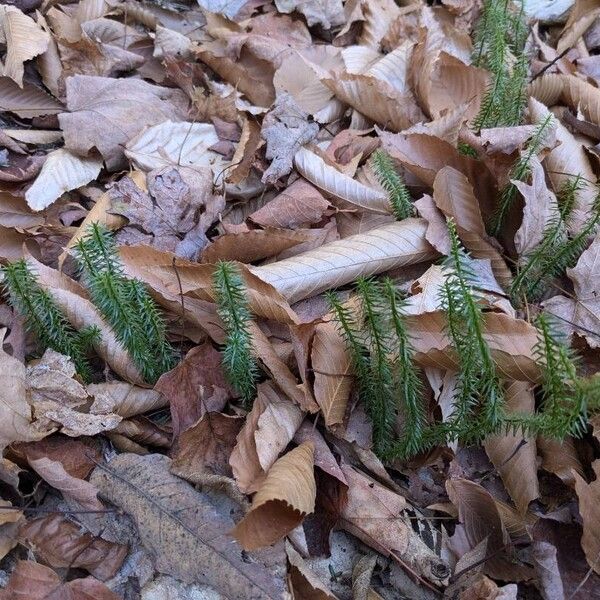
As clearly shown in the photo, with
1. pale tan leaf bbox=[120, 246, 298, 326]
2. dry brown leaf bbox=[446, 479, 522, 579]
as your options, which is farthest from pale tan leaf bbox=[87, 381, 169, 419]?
dry brown leaf bbox=[446, 479, 522, 579]

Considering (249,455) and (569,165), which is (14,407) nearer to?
(249,455)

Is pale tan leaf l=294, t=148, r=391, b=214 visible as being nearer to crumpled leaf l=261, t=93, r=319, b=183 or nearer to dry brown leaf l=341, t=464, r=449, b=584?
crumpled leaf l=261, t=93, r=319, b=183

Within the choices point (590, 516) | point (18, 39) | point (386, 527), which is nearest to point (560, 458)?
point (590, 516)

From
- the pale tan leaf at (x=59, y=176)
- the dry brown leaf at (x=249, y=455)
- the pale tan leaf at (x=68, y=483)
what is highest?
the pale tan leaf at (x=59, y=176)

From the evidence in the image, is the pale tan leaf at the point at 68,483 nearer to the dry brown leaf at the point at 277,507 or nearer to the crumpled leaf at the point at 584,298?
the dry brown leaf at the point at 277,507

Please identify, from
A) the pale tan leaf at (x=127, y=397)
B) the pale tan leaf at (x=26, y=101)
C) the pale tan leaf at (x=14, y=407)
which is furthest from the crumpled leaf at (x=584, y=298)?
the pale tan leaf at (x=26, y=101)

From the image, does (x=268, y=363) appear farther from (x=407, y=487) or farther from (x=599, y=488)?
(x=599, y=488)

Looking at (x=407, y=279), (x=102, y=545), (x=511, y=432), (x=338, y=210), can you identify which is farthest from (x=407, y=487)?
(x=338, y=210)
